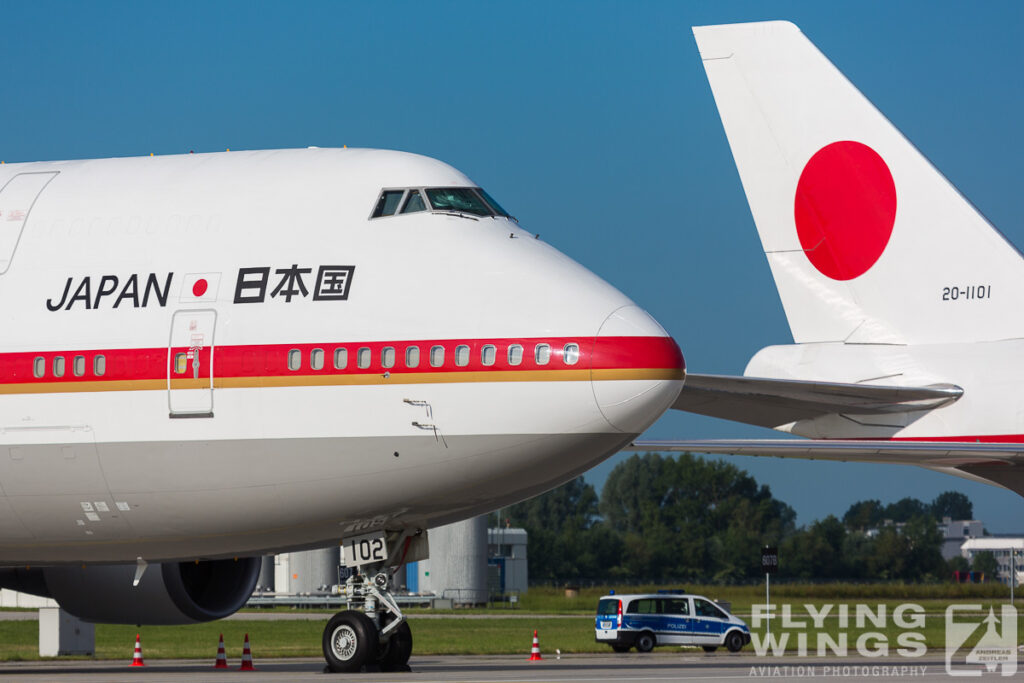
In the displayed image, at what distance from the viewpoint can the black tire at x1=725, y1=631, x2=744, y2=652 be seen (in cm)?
3588

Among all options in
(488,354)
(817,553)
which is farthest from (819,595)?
(488,354)

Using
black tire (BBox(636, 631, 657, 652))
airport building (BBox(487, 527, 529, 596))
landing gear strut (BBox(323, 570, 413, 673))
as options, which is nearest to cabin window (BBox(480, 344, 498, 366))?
landing gear strut (BBox(323, 570, 413, 673))

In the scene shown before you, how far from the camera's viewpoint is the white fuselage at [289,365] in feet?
55.4

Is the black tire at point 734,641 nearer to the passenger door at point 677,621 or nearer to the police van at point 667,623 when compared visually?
the police van at point 667,623

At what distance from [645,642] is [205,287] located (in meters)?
20.1

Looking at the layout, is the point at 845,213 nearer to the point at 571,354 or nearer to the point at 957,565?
the point at 571,354

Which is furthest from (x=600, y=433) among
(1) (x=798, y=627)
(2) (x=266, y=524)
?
(1) (x=798, y=627)

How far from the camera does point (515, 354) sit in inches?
663

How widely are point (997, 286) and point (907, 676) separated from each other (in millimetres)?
8728

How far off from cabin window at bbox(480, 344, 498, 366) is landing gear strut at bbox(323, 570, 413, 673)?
3.06 m

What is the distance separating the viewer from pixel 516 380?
16.8 m

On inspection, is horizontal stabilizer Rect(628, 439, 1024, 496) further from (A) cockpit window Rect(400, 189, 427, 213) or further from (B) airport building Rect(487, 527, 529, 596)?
(B) airport building Rect(487, 527, 529, 596)

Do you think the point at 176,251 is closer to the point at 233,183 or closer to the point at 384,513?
the point at 233,183

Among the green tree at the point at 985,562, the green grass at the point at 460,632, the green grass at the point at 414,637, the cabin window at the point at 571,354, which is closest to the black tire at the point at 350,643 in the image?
the cabin window at the point at 571,354
